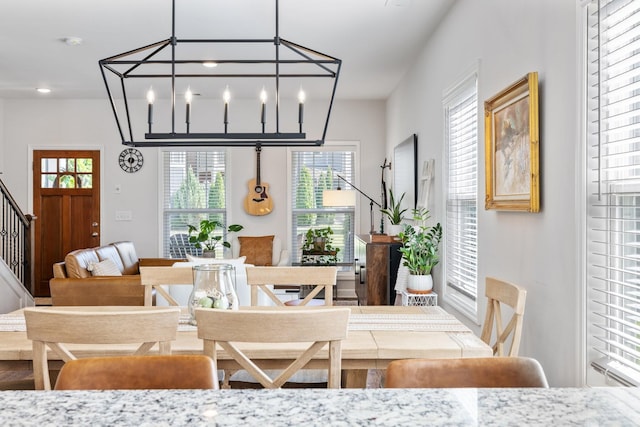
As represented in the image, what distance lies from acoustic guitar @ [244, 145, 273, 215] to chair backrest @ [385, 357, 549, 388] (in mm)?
6833

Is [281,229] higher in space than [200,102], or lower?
lower

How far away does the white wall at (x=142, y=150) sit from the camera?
26.3 feet

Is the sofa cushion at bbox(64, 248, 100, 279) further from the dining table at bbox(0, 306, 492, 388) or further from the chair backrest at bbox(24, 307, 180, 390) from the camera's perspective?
the chair backrest at bbox(24, 307, 180, 390)

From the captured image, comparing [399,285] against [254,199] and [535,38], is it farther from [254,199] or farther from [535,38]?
[254,199]

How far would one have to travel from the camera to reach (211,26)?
15.4 feet

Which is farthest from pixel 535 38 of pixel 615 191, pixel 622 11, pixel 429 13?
pixel 429 13

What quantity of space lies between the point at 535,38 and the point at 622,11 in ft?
2.34

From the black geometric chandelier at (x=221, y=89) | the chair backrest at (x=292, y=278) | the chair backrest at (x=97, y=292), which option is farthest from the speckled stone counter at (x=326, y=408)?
the black geometric chandelier at (x=221, y=89)

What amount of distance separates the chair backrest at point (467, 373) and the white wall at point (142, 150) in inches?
270

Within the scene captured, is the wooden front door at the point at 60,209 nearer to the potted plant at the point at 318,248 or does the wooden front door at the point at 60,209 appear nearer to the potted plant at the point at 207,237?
the potted plant at the point at 207,237

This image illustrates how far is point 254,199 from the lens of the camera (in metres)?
8.02

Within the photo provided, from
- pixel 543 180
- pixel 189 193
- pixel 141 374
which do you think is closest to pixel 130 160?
pixel 189 193

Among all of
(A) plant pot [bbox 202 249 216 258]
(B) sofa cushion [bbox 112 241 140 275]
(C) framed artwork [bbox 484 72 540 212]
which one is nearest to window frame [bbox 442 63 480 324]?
(C) framed artwork [bbox 484 72 540 212]

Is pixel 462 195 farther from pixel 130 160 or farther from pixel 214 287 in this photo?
pixel 130 160
